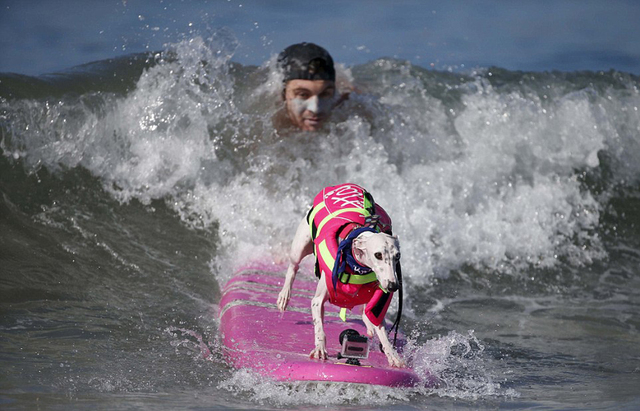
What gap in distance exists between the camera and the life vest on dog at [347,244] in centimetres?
355

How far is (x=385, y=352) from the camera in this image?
3912 mm

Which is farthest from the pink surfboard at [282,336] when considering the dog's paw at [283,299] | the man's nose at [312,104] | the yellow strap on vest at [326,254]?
the man's nose at [312,104]

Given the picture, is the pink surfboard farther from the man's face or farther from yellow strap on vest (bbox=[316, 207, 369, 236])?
the man's face

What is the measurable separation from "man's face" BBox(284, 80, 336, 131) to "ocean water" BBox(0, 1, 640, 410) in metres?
0.17

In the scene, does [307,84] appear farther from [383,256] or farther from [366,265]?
[383,256]

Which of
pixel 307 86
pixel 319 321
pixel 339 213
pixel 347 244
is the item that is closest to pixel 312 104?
pixel 307 86

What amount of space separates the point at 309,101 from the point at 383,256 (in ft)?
14.5

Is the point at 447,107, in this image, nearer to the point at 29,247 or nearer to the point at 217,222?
the point at 217,222

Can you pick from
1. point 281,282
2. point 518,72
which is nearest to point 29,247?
point 281,282

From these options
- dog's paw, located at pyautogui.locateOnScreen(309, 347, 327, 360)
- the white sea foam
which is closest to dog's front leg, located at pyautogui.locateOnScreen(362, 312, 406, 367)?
dog's paw, located at pyautogui.locateOnScreen(309, 347, 327, 360)

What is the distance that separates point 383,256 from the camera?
327cm

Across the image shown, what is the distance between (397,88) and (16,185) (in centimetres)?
467

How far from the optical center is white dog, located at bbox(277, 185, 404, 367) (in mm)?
3268

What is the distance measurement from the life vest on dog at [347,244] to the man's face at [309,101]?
3500 mm
